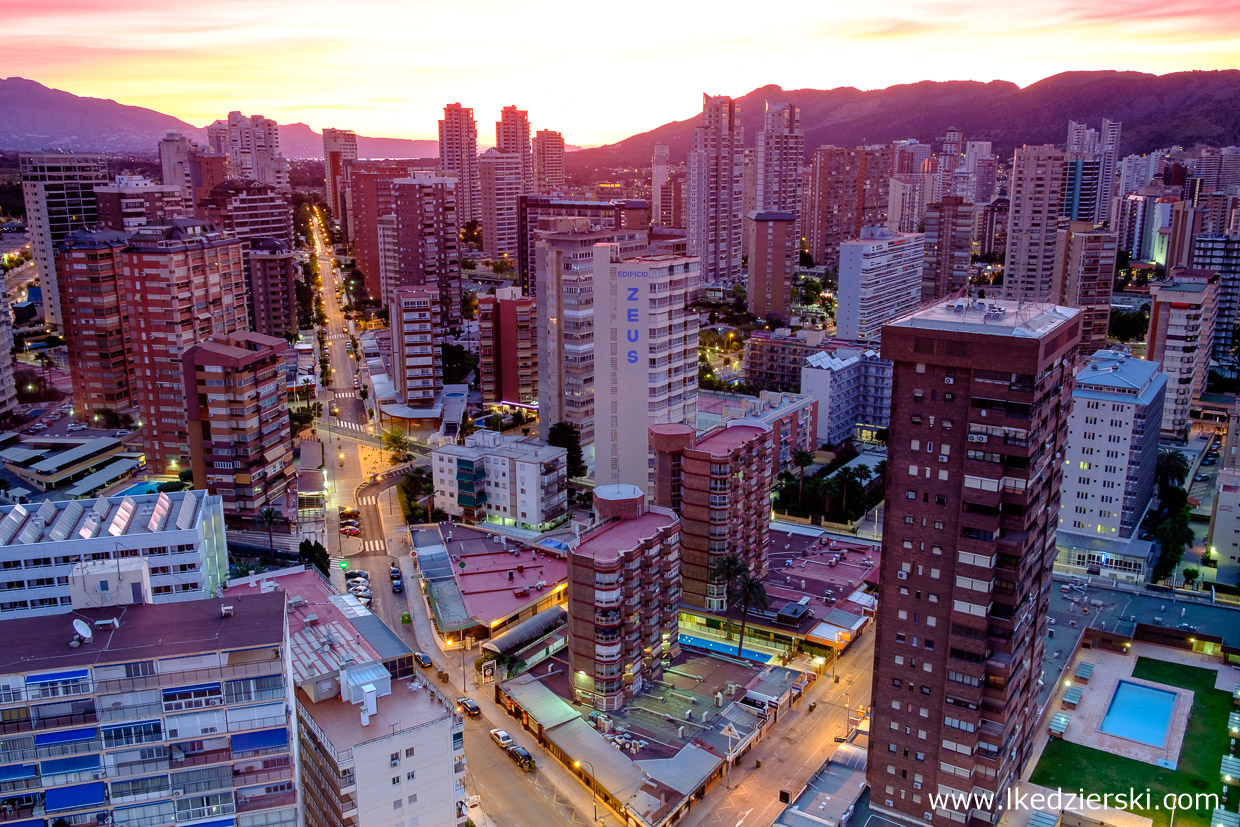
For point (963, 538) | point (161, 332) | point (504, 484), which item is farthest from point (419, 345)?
point (963, 538)

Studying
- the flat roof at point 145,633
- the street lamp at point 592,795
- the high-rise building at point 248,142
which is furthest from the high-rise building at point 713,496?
the high-rise building at point 248,142

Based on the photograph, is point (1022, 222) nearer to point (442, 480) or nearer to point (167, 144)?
point (442, 480)

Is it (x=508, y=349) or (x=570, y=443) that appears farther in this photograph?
(x=508, y=349)

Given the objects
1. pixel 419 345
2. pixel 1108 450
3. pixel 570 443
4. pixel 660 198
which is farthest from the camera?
pixel 660 198

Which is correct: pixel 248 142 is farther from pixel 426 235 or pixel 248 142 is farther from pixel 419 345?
pixel 419 345

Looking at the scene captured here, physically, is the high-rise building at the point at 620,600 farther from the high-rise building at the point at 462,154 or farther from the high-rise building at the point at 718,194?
the high-rise building at the point at 462,154

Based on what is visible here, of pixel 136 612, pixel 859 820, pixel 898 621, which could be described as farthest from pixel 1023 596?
pixel 136 612

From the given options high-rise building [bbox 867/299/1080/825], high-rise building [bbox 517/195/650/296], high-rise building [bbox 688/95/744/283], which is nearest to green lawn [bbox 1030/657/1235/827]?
high-rise building [bbox 867/299/1080/825]
